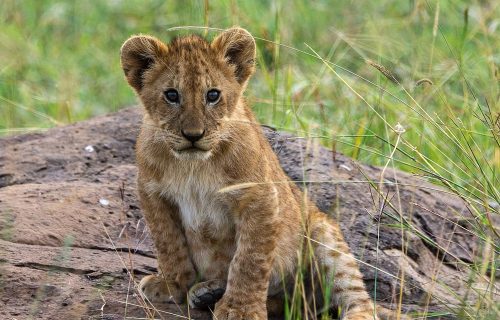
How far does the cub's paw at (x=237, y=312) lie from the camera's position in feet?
17.4

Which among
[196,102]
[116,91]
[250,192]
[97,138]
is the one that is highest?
[196,102]

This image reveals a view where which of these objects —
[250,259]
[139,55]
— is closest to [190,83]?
[139,55]

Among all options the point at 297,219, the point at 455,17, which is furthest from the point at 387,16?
the point at 297,219

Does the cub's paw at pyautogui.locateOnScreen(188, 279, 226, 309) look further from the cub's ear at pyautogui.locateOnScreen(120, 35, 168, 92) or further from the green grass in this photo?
the green grass

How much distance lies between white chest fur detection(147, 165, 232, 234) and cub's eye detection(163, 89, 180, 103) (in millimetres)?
382

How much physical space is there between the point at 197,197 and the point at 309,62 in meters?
5.12

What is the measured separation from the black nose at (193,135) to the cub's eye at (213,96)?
26 centimetres

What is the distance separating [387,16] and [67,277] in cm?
717

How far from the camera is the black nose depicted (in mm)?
5059

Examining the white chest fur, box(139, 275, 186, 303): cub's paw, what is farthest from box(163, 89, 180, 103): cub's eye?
box(139, 275, 186, 303): cub's paw

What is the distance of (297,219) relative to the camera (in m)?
5.93

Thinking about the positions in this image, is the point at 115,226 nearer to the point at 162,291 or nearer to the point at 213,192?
the point at 162,291

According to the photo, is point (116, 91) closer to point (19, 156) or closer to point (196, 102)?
point (19, 156)

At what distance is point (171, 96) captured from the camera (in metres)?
5.29
